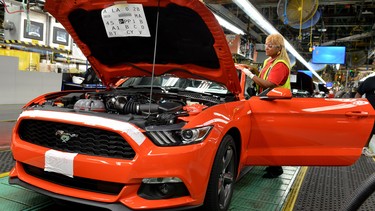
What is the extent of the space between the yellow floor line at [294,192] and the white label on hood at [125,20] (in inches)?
80.3

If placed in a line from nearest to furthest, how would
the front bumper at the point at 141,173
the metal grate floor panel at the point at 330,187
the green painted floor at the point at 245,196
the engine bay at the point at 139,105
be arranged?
the front bumper at the point at 141,173, the engine bay at the point at 139,105, the green painted floor at the point at 245,196, the metal grate floor panel at the point at 330,187

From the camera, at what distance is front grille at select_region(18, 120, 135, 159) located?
7.25ft

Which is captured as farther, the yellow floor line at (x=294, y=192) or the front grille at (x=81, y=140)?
the yellow floor line at (x=294, y=192)

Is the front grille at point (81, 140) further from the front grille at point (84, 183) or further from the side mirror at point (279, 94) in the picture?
the side mirror at point (279, 94)

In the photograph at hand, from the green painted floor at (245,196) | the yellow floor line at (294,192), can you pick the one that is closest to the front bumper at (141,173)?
the green painted floor at (245,196)

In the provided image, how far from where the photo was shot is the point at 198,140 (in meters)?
2.28

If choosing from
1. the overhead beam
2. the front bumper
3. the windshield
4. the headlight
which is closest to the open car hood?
the windshield

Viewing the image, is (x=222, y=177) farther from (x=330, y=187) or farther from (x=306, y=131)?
(x=330, y=187)

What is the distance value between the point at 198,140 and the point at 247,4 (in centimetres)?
613

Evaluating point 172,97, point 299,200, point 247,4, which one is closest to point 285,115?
point 299,200

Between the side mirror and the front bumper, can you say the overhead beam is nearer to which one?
the side mirror

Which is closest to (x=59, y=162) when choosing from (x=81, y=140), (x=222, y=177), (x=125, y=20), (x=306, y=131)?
(x=81, y=140)

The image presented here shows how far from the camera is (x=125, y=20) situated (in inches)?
119

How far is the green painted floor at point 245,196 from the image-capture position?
2828mm
